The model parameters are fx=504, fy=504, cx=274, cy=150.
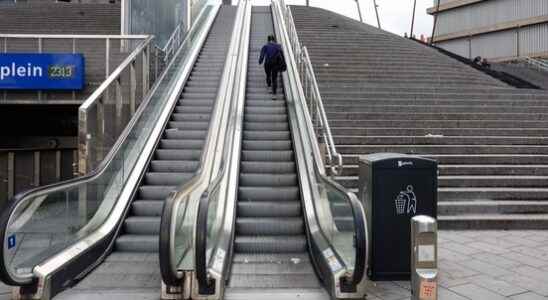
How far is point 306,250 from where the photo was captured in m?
6.03

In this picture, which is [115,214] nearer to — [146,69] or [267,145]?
[267,145]

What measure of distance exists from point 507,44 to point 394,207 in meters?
43.5

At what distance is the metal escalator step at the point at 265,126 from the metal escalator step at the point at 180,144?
43.5 inches

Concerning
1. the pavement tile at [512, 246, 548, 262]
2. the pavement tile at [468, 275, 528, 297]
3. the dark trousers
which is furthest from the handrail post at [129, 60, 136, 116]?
the pavement tile at [512, 246, 548, 262]

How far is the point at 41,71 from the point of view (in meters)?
12.2

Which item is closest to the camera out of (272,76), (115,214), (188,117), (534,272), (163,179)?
(534,272)

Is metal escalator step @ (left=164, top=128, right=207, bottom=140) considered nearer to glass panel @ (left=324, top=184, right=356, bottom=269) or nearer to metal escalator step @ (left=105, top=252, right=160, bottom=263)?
metal escalator step @ (left=105, top=252, right=160, bottom=263)

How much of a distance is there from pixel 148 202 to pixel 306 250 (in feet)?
7.19

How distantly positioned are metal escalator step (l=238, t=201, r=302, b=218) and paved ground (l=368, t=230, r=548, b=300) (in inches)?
74.3

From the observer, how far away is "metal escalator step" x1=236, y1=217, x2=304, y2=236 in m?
6.34

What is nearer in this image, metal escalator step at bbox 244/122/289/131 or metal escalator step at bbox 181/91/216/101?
metal escalator step at bbox 244/122/289/131

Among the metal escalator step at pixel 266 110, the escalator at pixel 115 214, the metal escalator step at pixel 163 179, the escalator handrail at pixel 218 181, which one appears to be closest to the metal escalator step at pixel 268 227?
the escalator handrail at pixel 218 181

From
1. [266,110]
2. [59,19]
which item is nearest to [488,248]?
[266,110]

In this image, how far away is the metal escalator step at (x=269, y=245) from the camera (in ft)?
19.7
